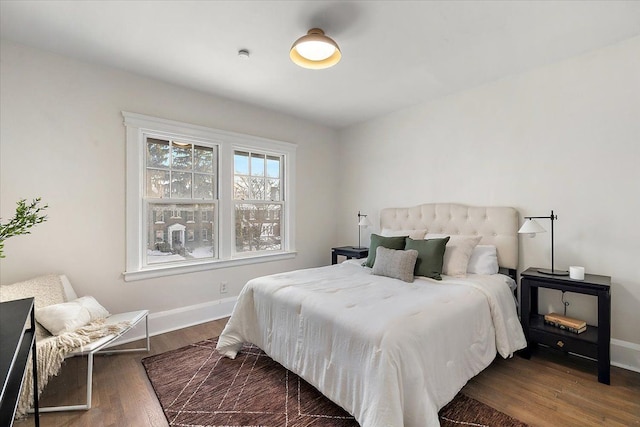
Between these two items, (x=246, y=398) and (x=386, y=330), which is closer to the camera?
(x=386, y=330)

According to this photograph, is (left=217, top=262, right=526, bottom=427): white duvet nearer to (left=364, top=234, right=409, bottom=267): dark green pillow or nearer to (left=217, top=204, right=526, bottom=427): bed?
(left=217, top=204, right=526, bottom=427): bed

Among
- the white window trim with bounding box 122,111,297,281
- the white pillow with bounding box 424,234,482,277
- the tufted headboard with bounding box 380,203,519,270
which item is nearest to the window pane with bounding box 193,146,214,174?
the white window trim with bounding box 122,111,297,281

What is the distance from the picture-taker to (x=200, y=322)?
3.28 m

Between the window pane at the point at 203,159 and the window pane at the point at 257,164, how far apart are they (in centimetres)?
56

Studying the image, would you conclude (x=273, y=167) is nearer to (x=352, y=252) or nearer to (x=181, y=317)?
(x=352, y=252)

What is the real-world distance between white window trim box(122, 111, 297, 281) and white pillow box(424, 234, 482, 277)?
212cm

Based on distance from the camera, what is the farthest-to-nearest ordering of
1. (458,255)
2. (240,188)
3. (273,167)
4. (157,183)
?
1. (273,167)
2. (240,188)
3. (157,183)
4. (458,255)

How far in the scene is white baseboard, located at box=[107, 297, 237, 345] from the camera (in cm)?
289

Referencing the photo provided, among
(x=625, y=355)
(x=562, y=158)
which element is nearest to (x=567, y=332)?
(x=625, y=355)

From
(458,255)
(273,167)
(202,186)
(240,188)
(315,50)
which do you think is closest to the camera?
(315,50)

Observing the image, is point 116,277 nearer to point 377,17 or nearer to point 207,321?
point 207,321

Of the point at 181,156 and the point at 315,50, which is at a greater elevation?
the point at 315,50

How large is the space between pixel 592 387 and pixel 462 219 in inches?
65.1

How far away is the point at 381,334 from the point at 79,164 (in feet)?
9.59
